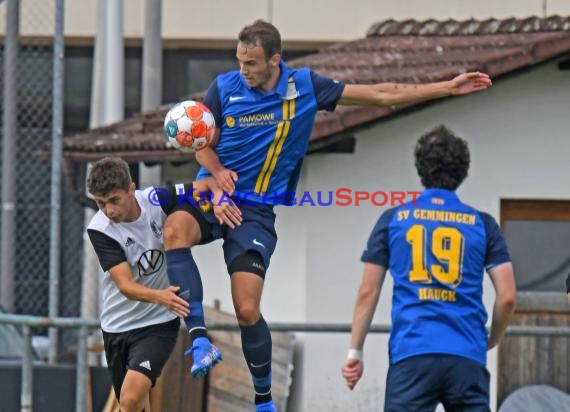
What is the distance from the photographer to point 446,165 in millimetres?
7594

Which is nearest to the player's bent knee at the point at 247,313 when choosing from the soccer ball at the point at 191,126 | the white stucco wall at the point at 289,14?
the soccer ball at the point at 191,126

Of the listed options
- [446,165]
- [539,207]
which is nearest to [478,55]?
[539,207]

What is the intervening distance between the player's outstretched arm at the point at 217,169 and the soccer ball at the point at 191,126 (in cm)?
6

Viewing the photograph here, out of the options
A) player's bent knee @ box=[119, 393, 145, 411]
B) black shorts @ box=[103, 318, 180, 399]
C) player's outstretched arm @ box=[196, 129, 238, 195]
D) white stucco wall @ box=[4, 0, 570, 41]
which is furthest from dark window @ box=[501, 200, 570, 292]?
white stucco wall @ box=[4, 0, 570, 41]

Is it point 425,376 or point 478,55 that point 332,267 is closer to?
point 478,55

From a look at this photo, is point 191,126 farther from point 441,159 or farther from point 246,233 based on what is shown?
point 441,159

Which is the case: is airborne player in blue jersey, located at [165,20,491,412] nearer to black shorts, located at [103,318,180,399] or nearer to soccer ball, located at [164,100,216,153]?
soccer ball, located at [164,100,216,153]

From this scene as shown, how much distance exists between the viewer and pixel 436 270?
7480 millimetres

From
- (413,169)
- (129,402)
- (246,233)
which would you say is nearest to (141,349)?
(129,402)

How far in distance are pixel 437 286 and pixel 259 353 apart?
1.88 m

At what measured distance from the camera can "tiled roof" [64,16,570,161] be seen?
12.6 meters

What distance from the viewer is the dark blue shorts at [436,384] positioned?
294 inches

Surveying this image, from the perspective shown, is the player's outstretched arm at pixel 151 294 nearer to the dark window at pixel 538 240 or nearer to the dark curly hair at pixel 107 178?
the dark curly hair at pixel 107 178

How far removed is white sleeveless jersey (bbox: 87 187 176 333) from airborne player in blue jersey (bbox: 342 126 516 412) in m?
1.94
